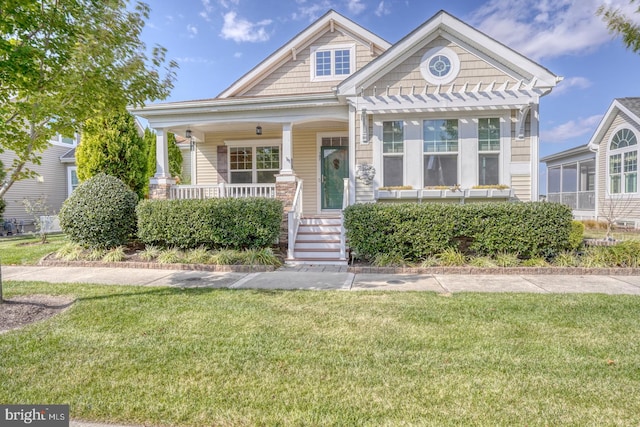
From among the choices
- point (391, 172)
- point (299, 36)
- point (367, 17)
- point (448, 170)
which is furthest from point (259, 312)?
point (367, 17)

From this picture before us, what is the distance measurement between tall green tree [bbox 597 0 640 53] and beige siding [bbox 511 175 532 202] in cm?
400

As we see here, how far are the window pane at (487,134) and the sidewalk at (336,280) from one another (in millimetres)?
3518

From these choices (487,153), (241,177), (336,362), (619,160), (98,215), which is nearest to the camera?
(336,362)

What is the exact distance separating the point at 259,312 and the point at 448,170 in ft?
21.0

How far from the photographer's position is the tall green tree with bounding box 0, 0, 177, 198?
150 inches

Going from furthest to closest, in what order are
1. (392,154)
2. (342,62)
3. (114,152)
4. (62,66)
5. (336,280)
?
(342,62), (114,152), (392,154), (336,280), (62,66)

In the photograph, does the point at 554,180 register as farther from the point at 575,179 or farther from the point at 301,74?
the point at 301,74

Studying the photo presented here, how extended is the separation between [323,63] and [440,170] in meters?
5.61

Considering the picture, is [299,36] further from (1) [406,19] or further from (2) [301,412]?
(2) [301,412]

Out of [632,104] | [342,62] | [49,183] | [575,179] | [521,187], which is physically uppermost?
[342,62]

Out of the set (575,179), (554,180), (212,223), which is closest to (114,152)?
(212,223)

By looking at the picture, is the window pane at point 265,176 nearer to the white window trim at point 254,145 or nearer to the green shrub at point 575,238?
the white window trim at point 254,145

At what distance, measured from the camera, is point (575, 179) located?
1955 cm

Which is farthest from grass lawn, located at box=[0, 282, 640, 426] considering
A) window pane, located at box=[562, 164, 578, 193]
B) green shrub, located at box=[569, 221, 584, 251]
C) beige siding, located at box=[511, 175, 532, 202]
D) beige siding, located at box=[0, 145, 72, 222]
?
window pane, located at box=[562, 164, 578, 193]
